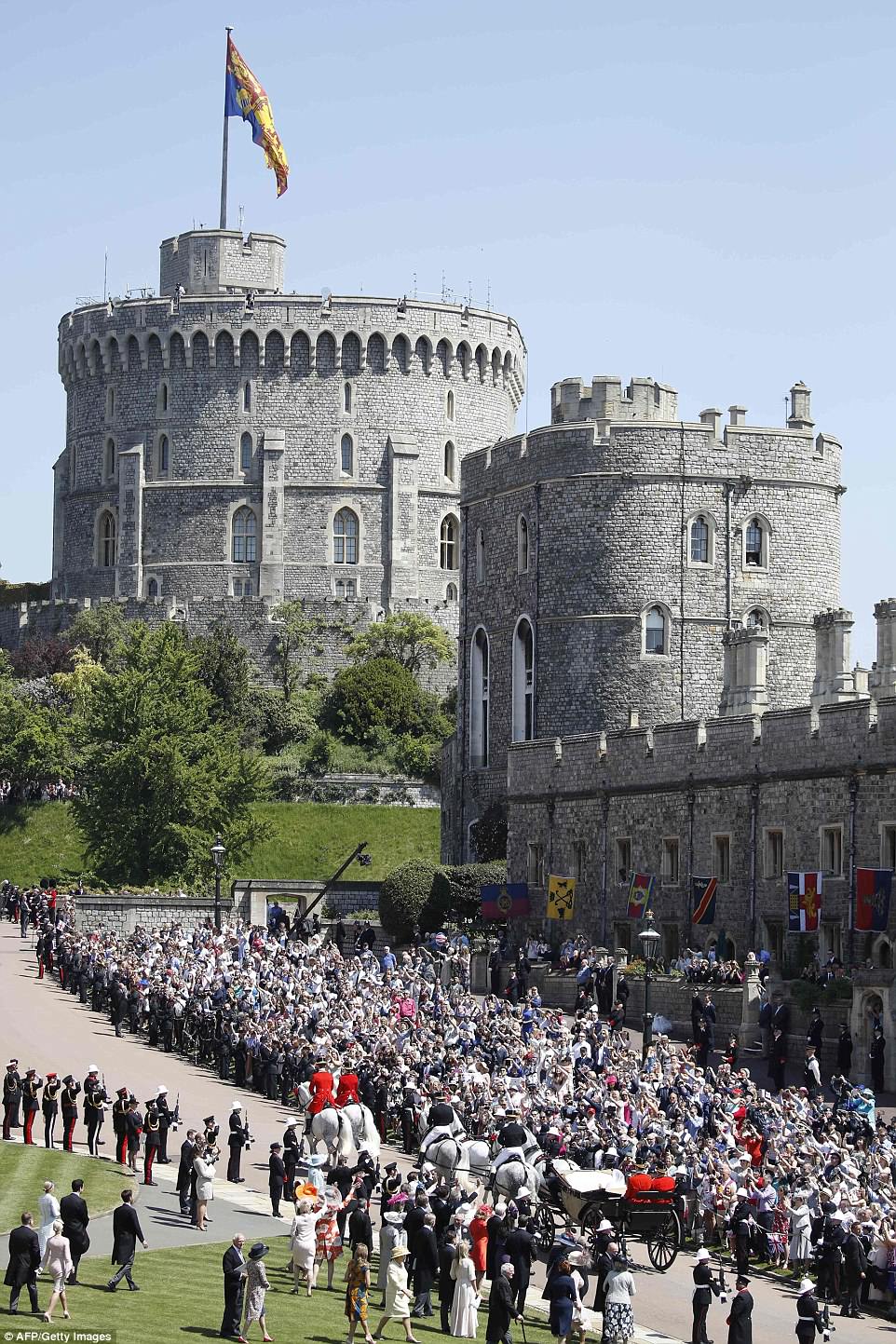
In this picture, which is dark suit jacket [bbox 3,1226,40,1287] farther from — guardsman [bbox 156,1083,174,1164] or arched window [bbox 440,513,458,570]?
arched window [bbox 440,513,458,570]

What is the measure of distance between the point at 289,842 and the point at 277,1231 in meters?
53.1

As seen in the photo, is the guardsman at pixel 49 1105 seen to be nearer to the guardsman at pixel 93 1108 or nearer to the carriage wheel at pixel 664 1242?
the guardsman at pixel 93 1108

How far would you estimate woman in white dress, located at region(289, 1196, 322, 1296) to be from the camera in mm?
27828

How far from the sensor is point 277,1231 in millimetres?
31172

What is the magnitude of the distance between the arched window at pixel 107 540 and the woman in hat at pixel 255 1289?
92.1m

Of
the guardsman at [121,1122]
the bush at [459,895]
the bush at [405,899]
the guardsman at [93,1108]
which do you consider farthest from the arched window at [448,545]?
the guardsman at [121,1122]

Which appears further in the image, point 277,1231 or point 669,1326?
point 277,1231

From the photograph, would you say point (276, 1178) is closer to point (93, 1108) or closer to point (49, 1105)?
point (93, 1108)

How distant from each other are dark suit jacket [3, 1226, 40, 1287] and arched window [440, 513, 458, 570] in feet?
289

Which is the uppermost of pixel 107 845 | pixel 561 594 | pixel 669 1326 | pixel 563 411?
pixel 563 411

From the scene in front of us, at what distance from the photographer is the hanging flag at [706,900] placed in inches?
1914

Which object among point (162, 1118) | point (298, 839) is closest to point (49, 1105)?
point (162, 1118)

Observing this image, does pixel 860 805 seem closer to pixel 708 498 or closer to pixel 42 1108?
pixel 42 1108

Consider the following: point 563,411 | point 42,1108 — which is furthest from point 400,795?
point 42,1108
